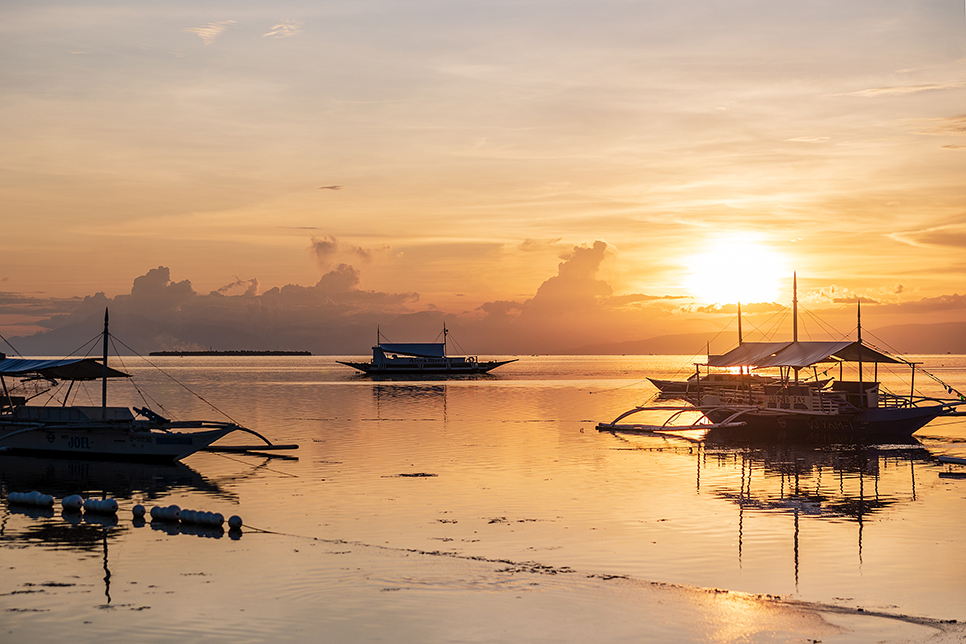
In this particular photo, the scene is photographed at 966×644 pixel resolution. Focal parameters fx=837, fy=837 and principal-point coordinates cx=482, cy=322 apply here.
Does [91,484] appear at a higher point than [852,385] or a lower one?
lower

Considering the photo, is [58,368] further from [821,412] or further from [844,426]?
[844,426]

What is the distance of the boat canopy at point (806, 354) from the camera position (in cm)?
6256

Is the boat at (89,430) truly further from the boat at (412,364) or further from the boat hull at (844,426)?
the boat at (412,364)

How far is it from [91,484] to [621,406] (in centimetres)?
6959

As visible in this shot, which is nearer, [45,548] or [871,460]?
[45,548]

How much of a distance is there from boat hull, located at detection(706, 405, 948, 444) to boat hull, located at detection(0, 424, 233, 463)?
124 ft

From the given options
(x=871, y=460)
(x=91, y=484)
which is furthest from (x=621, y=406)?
(x=91, y=484)

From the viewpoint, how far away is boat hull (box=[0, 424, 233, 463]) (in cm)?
4572

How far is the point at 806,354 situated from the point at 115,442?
161ft

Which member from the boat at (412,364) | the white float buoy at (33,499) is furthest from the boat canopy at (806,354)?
the boat at (412,364)

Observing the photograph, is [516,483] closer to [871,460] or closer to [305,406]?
[871,460]

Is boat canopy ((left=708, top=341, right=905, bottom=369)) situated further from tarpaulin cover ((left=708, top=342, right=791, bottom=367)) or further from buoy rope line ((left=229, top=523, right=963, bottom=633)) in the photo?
buoy rope line ((left=229, top=523, right=963, bottom=633))

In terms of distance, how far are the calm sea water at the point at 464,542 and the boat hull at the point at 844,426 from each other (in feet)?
24.7

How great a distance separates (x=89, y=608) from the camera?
19219 mm
